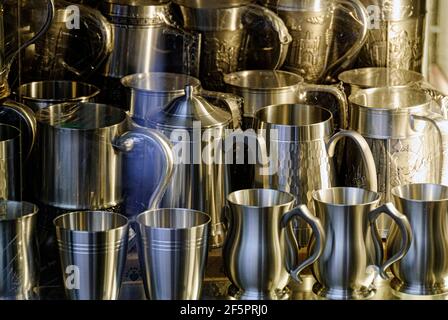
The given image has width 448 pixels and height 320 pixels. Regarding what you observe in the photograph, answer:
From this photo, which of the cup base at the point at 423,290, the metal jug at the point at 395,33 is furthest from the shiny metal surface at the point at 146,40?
the cup base at the point at 423,290

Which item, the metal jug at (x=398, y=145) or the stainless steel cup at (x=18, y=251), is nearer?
the stainless steel cup at (x=18, y=251)

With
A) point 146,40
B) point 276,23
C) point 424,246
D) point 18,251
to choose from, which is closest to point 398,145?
point 424,246

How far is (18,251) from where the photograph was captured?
55.1 inches

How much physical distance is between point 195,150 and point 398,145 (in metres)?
0.27

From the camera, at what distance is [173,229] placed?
1.36 metres

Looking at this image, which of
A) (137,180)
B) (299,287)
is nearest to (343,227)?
(299,287)

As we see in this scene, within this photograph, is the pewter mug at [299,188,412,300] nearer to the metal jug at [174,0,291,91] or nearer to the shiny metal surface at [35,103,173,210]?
the shiny metal surface at [35,103,173,210]

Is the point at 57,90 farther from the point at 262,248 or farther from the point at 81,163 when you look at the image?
the point at 262,248

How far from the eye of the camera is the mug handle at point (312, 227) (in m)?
1.36

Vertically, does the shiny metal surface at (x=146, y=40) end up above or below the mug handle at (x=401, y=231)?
above

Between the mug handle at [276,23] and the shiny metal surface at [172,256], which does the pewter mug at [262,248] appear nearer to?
the shiny metal surface at [172,256]

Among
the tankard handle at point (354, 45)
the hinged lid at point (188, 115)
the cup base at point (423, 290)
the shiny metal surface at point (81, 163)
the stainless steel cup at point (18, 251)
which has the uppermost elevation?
the tankard handle at point (354, 45)
